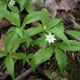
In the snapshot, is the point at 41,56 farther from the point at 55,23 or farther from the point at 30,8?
the point at 30,8

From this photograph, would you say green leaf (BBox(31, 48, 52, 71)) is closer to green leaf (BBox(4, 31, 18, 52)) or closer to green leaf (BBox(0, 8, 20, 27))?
green leaf (BBox(4, 31, 18, 52))

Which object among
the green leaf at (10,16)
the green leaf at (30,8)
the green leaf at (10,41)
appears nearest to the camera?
the green leaf at (10,16)

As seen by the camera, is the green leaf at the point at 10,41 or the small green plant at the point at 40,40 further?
the green leaf at the point at 10,41

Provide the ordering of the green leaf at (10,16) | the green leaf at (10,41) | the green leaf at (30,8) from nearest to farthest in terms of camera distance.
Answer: the green leaf at (10,16)
the green leaf at (10,41)
the green leaf at (30,8)

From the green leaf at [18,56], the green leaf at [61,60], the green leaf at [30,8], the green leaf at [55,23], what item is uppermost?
the green leaf at [30,8]

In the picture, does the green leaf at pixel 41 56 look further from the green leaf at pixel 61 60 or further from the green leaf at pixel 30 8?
the green leaf at pixel 30 8

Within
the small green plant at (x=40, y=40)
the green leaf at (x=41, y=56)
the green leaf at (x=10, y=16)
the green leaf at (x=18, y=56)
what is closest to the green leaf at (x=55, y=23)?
the small green plant at (x=40, y=40)

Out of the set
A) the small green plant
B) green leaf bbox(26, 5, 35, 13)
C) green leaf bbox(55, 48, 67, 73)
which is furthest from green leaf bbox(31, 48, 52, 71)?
green leaf bbox(26, 5, 35, 13)

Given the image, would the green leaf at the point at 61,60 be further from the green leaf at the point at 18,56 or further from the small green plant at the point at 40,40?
A: the green leaf at the point at 18,56

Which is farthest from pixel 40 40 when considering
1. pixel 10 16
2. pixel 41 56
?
pixel 10 16

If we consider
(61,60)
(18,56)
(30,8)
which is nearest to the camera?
(61,60)

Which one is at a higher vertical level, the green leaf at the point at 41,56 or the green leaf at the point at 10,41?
the green leaf at the point at 10,41
